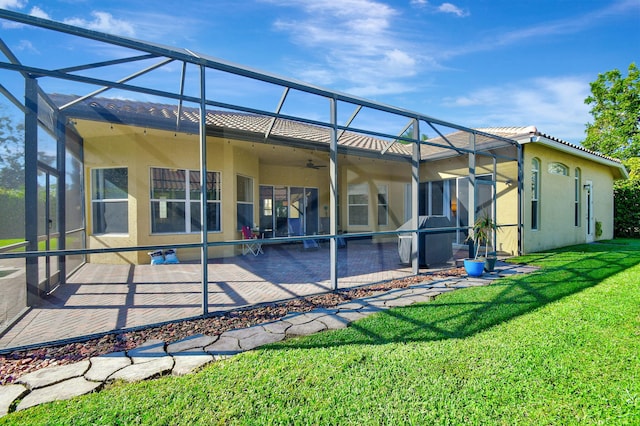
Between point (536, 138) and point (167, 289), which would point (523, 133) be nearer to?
point (536, 138)

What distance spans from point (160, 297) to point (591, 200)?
15741 millimetres

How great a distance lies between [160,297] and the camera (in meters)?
4.93

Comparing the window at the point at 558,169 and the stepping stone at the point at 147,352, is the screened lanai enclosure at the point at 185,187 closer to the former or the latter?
the stepping stone at the point at 147,352

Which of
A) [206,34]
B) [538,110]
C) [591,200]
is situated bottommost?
[591,200]

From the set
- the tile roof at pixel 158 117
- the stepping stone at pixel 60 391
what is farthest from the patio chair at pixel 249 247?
the stepping stone at pixel 60 391

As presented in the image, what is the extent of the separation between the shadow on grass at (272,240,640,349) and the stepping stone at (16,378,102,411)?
151 centimetres

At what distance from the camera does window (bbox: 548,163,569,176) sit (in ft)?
34.0

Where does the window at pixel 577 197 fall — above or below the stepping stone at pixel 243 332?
above

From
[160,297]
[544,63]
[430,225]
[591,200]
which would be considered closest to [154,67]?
[160,297]

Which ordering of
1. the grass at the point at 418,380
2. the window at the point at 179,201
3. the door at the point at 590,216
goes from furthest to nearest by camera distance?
the door at the point at 590,216 < the window at the point at 179,201 < the grass at the point at 418,380

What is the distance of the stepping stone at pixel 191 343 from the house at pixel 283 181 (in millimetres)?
4627

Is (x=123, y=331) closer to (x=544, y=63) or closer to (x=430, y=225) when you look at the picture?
(x=430, y=225)

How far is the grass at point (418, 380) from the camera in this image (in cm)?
205

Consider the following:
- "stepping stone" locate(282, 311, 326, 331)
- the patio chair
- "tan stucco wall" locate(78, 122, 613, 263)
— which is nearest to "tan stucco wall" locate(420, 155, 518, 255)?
"tan stucco wall" locate(78, 122, 613, 263)
